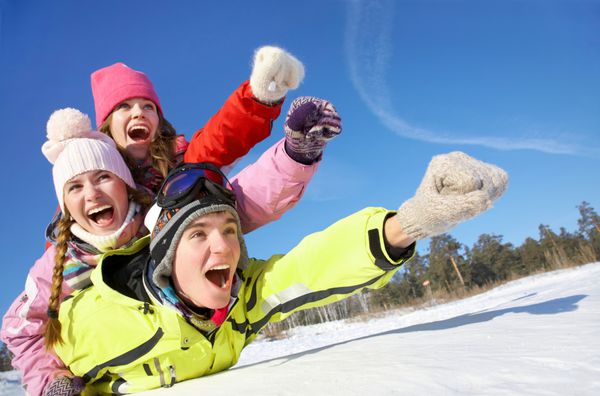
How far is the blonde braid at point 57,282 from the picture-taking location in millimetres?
1937

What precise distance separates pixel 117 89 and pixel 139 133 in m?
0.49

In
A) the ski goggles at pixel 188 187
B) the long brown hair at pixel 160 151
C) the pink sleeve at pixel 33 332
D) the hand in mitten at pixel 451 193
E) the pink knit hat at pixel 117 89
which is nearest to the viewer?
the hand in mitten at pixel 451 193

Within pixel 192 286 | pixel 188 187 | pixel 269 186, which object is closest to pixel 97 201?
pixel 188 187

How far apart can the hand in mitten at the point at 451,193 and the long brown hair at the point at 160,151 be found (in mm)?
1789

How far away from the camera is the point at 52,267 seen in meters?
2.26

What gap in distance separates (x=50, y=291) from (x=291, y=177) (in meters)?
1.58

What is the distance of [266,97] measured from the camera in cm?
191

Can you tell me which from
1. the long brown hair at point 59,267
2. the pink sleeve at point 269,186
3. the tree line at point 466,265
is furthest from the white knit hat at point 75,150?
the tree line at point 466,265

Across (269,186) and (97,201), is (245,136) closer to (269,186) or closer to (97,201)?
(269,186)

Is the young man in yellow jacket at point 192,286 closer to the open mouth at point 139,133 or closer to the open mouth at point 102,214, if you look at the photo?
the open mouth at point 102,214

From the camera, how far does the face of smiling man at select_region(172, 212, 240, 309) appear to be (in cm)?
180

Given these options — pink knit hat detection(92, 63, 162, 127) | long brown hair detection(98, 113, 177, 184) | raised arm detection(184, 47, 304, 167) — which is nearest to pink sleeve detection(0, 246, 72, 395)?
long brown hair detection(98, 113, 177, 184)

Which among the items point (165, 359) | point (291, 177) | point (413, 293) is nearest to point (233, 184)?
point (291, 177)

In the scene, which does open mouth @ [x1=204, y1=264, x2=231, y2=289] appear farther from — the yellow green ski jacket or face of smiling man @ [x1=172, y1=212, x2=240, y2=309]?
the yellow green ski jacket
